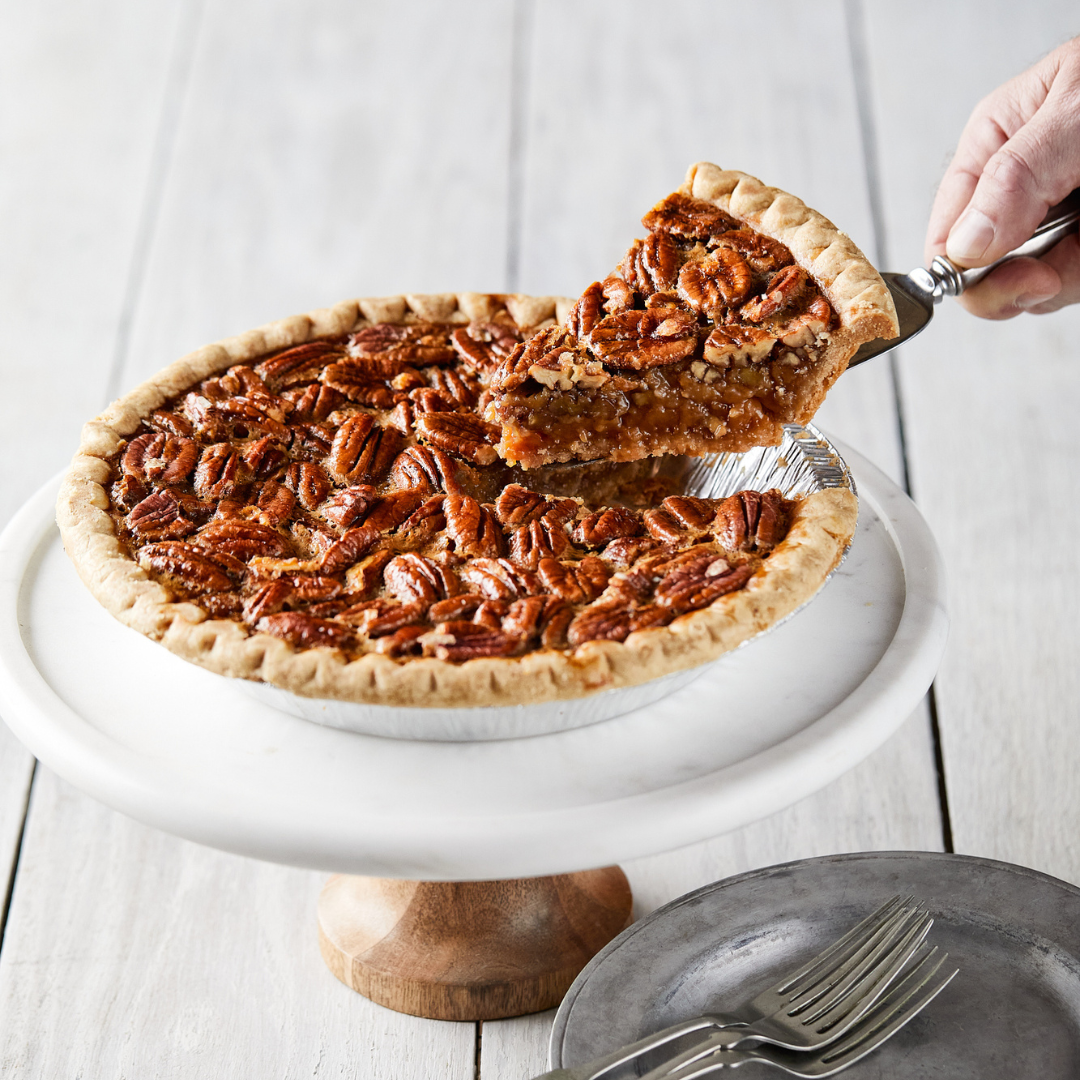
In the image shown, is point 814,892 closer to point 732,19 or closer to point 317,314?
point 317,314

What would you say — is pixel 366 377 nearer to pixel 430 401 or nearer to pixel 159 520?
pixel 430 401

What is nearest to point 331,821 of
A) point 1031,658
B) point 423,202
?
point 1031,658

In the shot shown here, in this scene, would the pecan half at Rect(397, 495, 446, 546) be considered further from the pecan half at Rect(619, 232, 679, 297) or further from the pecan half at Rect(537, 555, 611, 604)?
the pecan half at Rect(619, 232, 679, 297)

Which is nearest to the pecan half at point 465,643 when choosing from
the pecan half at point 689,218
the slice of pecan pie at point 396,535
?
the slice of pecan pie at point 396,535

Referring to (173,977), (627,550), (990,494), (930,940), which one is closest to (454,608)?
(627,550)

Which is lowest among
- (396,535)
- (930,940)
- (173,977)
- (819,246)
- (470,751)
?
(173,977)

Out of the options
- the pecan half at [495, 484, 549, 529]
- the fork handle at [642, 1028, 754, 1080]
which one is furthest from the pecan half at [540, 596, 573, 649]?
the fork handle at [642, 1028, 754, 1080]
